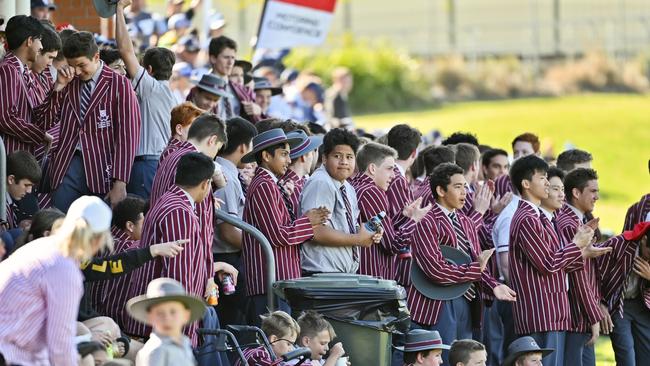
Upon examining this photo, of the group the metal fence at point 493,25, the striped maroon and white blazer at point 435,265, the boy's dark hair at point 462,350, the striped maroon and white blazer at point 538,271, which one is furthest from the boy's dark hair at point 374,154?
the metal fence at point 493,25

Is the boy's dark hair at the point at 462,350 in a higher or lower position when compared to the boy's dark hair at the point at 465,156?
lower

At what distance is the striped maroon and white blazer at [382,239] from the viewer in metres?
11.9

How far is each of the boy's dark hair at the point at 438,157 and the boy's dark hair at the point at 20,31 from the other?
3.56 m

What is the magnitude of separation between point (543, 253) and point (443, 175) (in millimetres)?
1048

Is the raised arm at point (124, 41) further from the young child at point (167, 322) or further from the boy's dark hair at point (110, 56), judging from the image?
the young child at point (167, 322)

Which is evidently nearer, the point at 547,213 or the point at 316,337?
the point at 316,337

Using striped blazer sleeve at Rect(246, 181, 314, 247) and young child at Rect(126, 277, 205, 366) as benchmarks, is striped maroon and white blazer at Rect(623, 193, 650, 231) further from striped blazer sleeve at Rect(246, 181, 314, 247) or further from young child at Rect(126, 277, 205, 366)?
young child at Rect(126, 277, 205, 366)

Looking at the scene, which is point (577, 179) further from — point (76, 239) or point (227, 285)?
point (76, 239)

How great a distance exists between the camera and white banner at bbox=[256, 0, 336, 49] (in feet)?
57.5

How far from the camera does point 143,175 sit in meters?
11.8

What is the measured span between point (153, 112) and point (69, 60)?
109 cm

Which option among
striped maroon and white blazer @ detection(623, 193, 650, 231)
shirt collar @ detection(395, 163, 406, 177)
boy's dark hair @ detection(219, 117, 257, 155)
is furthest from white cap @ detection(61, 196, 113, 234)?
striped maroon and white blazer @ detection(623, 193, 650, 231)

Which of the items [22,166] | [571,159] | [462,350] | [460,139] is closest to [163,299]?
[22,166]

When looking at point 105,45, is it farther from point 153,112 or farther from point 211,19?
point 211,19
